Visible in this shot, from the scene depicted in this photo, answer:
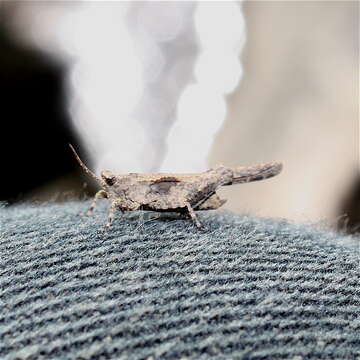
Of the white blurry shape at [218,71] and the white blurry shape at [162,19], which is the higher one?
the white blurry shape at [162,19]

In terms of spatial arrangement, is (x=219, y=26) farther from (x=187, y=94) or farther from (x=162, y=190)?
(x=162, y=190)

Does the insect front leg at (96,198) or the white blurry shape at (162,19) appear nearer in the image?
the insect front leg at (96,198)

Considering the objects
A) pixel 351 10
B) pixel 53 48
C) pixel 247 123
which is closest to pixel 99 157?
pixel 53 48

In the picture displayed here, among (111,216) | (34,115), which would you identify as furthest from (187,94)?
(111,216)

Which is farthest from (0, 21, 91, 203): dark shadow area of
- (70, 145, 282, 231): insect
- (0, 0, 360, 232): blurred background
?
(70, 145, 282, 231): insect

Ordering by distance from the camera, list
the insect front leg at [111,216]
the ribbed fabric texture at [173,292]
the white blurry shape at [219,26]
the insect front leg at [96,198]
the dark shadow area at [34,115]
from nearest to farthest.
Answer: the ribbed fabric texture at [173,292] → the insect front leg at [111,216] → the insect front leg at [96,198] → the dark shadow area at [34,115] → the white blurry shape at [219,26]

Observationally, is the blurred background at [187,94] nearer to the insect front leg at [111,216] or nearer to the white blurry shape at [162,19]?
the white blurry shape at [162,19]

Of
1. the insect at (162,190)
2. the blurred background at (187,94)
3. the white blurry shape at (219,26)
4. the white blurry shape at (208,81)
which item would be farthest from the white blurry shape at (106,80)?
the insect at (162,190)
